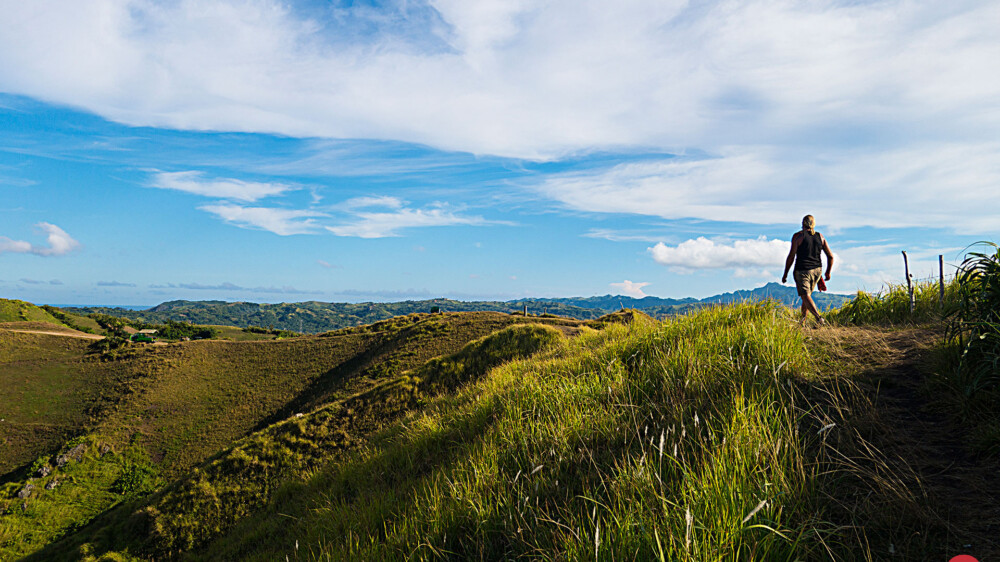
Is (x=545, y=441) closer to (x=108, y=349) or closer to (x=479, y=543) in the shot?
(x=479, y=543)

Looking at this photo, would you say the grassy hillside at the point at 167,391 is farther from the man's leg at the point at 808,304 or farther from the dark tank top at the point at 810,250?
the dark tank top at the point at 810,250

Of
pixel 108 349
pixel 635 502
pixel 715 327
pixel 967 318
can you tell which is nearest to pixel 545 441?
pixel 635 502

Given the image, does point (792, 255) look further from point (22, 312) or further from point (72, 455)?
point (22, 312)

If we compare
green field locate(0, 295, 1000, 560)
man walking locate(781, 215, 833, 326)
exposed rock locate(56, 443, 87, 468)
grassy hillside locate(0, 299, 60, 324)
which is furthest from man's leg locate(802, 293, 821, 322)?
grassy hillside locate(0, 299, 60, 324)

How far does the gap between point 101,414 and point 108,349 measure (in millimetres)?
19964

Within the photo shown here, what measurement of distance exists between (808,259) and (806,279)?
550 millimetres

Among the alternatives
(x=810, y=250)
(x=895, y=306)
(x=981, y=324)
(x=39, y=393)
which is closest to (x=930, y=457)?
(x=981, y=324)

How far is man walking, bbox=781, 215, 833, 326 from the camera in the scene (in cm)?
1158

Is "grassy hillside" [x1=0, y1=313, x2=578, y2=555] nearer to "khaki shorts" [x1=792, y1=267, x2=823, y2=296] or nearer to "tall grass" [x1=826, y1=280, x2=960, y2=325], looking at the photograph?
"tall grass" [x1=826, y1=280, x2=960, y2=325]

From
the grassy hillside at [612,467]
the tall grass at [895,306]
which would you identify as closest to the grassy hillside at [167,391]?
the tall grass at [895,306]

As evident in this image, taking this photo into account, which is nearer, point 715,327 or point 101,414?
point 715,327

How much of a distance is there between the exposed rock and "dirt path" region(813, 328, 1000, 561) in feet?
179

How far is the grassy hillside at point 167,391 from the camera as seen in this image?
36.5 meters

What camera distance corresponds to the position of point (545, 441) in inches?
215
